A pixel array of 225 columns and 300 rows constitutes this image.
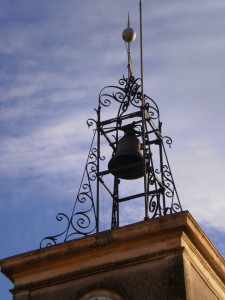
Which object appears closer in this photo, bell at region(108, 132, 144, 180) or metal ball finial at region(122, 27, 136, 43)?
bell at region(108, 132, 144, 180)

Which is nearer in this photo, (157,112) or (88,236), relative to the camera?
(88,236)

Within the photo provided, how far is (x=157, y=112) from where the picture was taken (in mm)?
13172

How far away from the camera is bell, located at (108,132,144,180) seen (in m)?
12.4

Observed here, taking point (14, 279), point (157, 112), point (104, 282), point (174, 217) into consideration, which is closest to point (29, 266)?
point (14, 279)

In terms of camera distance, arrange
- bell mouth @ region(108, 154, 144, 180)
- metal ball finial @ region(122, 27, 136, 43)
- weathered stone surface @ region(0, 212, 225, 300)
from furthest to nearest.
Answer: metal ball finial @ region(122, 27, 136, 43) → bell mouth @ region(108, 154, 144, 180) → weathered stone surface @ region(0, 212, 225, 300)

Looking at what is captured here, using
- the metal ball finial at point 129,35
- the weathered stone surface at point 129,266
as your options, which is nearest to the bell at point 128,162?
the weathered stone surface at point 129,266

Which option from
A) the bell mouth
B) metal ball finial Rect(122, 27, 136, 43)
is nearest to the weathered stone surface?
the bell mouth

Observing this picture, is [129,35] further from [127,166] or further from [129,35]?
[127,166]

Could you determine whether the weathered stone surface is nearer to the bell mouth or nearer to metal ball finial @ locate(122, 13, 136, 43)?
the bell mouth

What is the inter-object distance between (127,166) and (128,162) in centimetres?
7

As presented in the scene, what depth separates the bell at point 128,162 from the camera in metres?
12.4

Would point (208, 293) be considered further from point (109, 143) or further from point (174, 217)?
point (109, 143)

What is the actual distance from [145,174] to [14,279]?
2.12 meters

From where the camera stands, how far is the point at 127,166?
40.8ft
